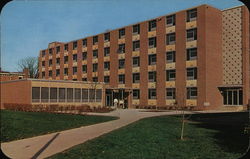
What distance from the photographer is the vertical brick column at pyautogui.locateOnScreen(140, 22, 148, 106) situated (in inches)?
1806

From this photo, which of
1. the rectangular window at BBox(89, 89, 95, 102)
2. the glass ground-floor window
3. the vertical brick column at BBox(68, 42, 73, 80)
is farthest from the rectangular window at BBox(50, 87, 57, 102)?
the vertical brick column at BBox(68, 42, 73, 80)

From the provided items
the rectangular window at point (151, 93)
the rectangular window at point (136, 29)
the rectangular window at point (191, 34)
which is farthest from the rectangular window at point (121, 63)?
the rectangular window at point (191, 34)

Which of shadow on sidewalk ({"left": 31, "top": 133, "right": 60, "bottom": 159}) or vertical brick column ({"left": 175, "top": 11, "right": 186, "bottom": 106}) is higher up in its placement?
vertical brick column ({"left": 175, "top": 11, "right": 186, "bottom": 106})

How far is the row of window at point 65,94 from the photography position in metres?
34.8

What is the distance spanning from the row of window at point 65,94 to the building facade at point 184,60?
20.6 ft

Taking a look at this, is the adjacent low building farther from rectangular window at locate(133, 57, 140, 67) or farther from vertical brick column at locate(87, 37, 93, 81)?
vertical brick column at locate(87, 37, 93, 81)

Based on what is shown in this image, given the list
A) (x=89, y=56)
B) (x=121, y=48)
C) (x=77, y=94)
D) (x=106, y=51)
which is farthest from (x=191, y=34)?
(x=89, y=56)

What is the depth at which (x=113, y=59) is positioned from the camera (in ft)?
172

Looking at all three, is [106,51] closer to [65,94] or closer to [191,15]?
[65,94]

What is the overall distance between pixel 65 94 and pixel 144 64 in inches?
582

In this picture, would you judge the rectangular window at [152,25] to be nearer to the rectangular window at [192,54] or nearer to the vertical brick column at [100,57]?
the rectangular window at [192,54]

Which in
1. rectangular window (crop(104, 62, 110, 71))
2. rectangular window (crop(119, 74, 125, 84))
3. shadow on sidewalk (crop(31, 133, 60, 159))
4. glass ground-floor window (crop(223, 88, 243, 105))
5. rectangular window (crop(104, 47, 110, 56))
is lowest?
shadow on sidewalk (crop(31, 133, 60, 159))

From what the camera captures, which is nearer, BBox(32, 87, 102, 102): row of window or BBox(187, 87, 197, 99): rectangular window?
BBox(32, 87, 102, 102): row of window

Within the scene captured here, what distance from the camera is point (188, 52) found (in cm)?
4028
